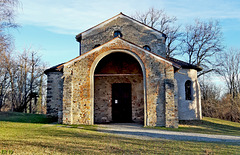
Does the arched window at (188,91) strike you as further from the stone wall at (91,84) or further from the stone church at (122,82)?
the stone wall at (91,84)

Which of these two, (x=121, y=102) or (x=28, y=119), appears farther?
(x=28, y=119)

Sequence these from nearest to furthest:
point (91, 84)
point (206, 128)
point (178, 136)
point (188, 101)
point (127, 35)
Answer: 1. point (178, 136)
2. point (91, 84)
3. point (206, 128)
4. point (127, 35)
5. point (188, 101)

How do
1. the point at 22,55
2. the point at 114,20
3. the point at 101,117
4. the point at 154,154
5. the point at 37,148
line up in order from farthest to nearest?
the point at 22,55 < the point at 114,20 < the point at 101,117 < the point at 37,148 < the point at 154,154

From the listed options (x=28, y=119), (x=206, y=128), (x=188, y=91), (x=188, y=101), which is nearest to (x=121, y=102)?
(x=188, y=101)

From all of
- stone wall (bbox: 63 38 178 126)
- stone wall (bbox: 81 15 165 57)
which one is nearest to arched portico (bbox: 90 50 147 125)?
stone wall (bbox: 81 15 165 57)

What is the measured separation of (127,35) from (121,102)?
5167 mm

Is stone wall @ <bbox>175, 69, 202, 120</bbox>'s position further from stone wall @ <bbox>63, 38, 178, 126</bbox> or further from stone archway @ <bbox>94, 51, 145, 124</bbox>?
stone wall @ <bbox>63, 38, 178, 126</bbox>

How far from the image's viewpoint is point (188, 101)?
1697 cm

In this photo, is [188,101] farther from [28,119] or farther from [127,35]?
[28,119]

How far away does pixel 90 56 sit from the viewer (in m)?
13.2

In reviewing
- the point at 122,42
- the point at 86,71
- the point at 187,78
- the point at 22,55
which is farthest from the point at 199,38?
the point at 22,55

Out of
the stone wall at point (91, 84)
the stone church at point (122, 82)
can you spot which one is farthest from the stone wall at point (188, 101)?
the stone wall at point (91, 84)

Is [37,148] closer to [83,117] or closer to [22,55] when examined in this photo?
[83,117]

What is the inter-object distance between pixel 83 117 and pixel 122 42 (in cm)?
502
